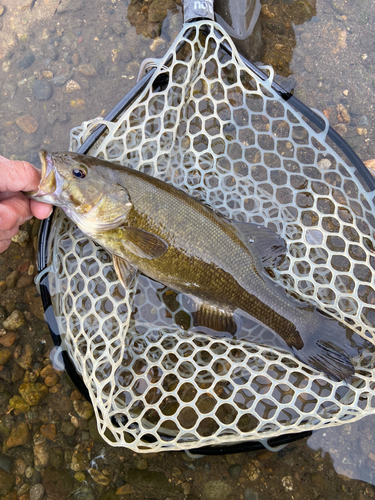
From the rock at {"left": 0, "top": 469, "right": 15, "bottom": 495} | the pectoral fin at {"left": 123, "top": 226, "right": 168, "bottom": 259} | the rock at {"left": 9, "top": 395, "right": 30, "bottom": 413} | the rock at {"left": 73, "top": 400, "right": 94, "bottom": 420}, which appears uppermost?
the pectoral fin at {"left": 123, "top": 226, "right": 168, "bottom": 259}

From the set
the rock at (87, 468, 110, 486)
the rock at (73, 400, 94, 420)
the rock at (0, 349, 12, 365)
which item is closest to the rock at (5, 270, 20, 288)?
the rock at (0, 349, 12, 365)

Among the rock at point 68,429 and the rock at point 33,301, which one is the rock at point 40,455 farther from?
the rock at point 33,301

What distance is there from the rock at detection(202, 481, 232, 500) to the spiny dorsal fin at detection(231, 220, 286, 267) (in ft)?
7.65

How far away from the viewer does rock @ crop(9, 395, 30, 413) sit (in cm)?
372

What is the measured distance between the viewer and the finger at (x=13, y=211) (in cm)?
278

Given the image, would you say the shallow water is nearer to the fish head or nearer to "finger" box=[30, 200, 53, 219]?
"finger" box=[30, 200, 53, 219]

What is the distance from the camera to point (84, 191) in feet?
9.50

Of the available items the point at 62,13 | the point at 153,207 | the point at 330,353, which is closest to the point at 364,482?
the point at 330,353

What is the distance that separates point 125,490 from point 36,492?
882 mm

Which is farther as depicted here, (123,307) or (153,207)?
(123,307)

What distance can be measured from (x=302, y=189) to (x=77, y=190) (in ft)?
7.57

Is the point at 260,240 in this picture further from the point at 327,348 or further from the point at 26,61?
the point at 26,61

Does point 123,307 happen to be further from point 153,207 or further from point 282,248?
point 282,248

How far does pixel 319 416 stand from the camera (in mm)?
2932
